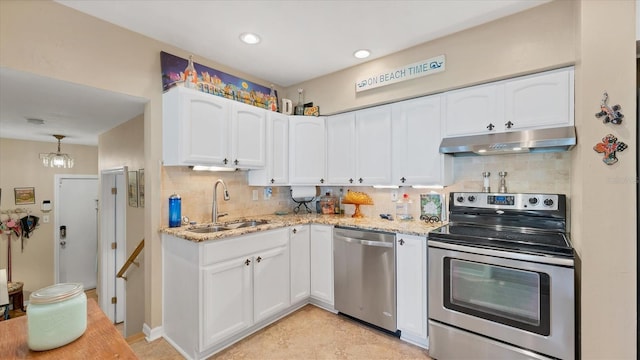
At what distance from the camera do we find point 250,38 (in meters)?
2.46

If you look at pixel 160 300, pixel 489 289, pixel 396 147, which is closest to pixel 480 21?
pixel 396 147

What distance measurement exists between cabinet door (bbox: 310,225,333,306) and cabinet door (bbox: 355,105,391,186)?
692mm

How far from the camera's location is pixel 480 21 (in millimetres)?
2240

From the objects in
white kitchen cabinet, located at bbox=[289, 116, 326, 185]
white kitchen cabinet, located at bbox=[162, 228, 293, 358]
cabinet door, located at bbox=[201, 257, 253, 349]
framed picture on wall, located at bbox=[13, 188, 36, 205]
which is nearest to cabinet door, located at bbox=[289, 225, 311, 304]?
white kitchen cabinet, located at bbox=[162, 228, 293, 358]

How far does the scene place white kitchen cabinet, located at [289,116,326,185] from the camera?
3.28 meters

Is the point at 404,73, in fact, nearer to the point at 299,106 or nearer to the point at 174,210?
the point at 299,106

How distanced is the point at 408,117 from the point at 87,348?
2698 mm

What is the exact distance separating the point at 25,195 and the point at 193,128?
418 centimetres

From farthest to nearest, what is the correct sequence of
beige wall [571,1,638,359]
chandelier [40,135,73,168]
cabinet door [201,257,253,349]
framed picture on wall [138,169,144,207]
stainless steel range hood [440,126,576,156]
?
chandelier [40,135,73,168]
framed picture on wall [138,169,144,207]
cabinet door [201,257,253,349]
stainless steel range hood [440,126,576,156]
beige wall [571,1,638,359]

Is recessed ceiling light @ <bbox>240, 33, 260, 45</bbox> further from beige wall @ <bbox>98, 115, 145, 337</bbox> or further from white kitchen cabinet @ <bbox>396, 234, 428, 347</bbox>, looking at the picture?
white kitchen cabinet @ <bbox>396, 234, 428, 347</bbox>

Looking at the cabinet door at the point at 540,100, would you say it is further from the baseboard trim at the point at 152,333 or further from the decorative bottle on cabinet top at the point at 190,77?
the baseboard trim at the point at 152,333

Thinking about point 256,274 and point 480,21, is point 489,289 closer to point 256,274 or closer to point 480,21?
point 256,274

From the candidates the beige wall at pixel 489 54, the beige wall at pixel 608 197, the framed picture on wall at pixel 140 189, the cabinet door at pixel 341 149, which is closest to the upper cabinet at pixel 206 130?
the framed picture on wall at pixel 140 189

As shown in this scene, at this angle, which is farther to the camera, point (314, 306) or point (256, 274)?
point (314, 306)
